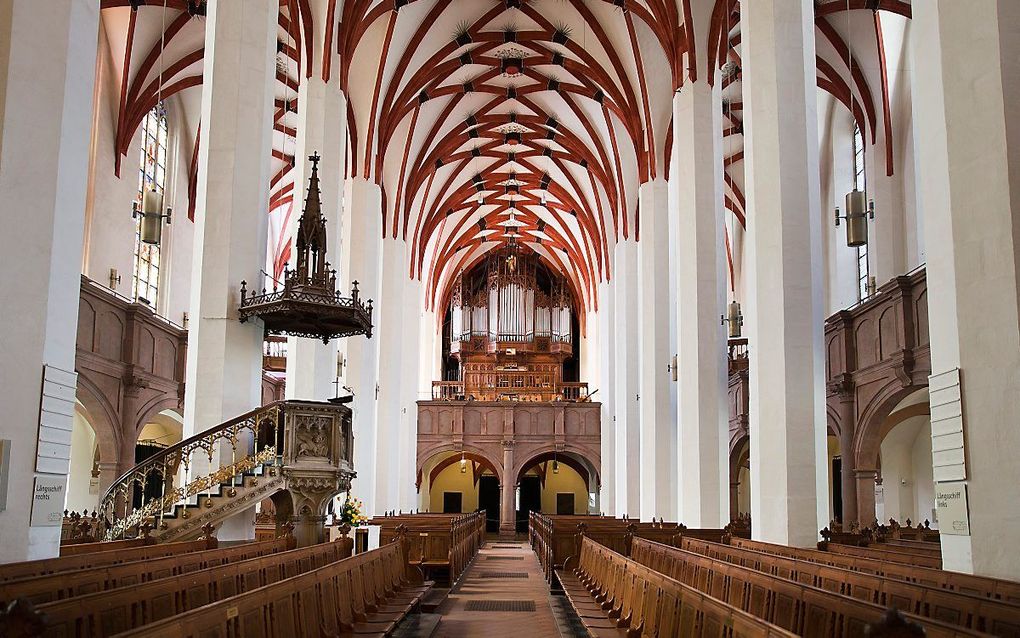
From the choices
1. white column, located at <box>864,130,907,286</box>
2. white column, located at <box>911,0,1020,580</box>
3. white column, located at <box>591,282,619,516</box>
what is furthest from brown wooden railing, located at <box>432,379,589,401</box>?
white column, located at <box>911,0,1020,580</box>

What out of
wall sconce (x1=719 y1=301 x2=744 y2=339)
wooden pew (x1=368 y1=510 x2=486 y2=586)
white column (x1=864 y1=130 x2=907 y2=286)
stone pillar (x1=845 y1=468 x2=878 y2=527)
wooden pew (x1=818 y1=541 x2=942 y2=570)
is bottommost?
wooden pew (x1=368 y1=510 x2=486 y2=586)

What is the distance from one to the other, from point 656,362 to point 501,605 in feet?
34.1

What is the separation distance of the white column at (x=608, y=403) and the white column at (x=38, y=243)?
26694mm

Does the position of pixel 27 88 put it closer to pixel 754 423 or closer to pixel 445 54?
pixel 754 423

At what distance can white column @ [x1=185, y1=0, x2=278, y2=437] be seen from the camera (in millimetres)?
13055

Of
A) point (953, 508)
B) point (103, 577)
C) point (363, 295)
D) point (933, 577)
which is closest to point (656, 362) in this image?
point (363, 295)

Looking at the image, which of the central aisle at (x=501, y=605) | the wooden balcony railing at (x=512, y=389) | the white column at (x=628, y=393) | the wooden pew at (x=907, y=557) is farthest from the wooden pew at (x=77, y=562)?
the wooden balcony railing at (x=512, y=389)

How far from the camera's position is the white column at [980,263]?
6.55m

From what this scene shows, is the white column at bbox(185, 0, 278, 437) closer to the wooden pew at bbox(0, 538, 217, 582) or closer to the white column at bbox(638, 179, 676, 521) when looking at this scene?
the wooden pew at bbox(0, 538, 217, 582)

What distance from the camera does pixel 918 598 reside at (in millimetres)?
5117

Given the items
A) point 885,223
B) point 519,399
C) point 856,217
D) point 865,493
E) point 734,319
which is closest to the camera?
point 856,217

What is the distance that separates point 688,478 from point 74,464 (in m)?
13.3

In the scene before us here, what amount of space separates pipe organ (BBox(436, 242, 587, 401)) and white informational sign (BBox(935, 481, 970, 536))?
3413 cm

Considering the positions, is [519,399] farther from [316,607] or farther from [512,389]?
[316,607]
